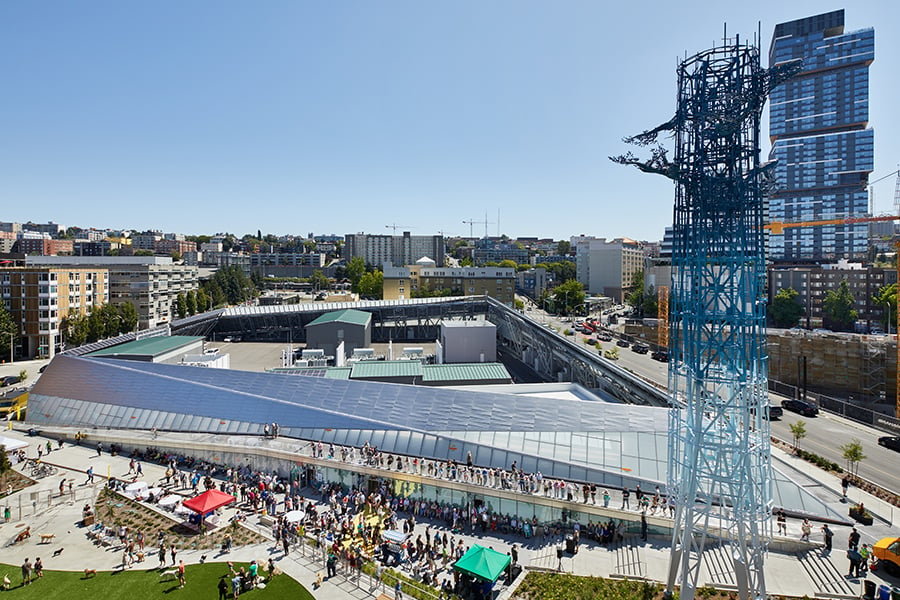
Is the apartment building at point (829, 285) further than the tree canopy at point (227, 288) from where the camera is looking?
No

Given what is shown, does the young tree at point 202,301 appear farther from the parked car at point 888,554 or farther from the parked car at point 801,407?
the parked car at point 888,554

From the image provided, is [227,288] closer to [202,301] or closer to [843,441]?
[202,301]

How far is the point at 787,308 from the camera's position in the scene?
284 ft

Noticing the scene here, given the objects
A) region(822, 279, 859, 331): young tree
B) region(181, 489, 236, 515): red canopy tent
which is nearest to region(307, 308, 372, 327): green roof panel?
region(181, 489, 236, 515): red canopy tent

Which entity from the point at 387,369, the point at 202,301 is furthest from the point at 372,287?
the point at 387,369

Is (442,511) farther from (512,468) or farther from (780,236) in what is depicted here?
(780,236)

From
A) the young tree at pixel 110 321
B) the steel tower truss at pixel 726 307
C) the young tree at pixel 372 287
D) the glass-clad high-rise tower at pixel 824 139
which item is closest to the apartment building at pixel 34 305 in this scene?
the young tree at pixel 110 321

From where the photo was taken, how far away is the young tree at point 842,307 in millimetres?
79500

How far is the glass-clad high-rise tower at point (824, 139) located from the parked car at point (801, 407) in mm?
103903

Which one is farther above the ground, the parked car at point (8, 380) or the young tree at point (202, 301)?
the young tree at point (202, 301)

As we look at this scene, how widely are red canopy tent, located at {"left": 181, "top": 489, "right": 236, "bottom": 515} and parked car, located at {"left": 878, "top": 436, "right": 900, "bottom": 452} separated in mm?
40973

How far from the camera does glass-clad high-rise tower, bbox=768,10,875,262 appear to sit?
127938 mm

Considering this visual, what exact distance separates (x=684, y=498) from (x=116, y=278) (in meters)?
92.8

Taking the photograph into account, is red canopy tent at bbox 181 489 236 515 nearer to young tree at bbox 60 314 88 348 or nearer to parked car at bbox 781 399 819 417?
parked car at bbox 781 399 819 417
